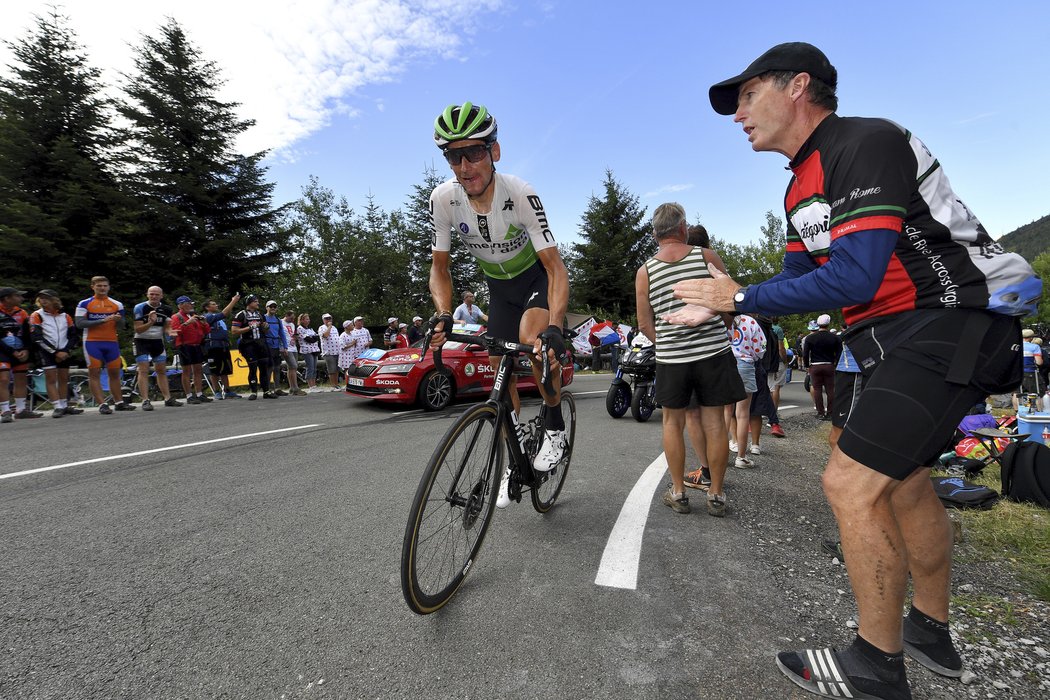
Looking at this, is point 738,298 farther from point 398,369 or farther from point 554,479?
point 398,369

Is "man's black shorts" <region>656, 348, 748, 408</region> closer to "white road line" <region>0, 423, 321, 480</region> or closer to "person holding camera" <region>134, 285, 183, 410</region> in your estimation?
"white road line" <region>0, 423, 321, 480</region>

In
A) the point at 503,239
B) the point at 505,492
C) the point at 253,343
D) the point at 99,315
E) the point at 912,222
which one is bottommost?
the point at 505,492

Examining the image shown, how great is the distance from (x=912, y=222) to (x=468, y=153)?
2.23 m

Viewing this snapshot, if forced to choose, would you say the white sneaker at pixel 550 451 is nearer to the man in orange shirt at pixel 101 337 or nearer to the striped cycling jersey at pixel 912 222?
the striped cycling jersey at pixel 912 222

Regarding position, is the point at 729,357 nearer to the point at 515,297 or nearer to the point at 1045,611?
the point at 515,297

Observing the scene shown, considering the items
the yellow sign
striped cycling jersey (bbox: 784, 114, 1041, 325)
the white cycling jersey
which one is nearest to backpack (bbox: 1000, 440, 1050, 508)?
striped cycling jersey (bbox: 784, 114, 1041, 325)

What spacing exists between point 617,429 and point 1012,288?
5.55 meters

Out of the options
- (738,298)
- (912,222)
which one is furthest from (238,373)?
(912,222)

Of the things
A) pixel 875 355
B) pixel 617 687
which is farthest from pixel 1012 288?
pixel 617 687

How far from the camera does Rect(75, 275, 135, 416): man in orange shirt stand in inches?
314

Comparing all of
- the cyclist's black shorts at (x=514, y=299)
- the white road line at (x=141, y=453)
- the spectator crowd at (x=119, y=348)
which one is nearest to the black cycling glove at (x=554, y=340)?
the cyclist's black shorts at (x=514, y=299)

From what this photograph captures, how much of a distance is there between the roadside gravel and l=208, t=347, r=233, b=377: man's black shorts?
10322mm

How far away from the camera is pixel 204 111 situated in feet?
69.6

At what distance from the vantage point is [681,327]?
3418 mm
